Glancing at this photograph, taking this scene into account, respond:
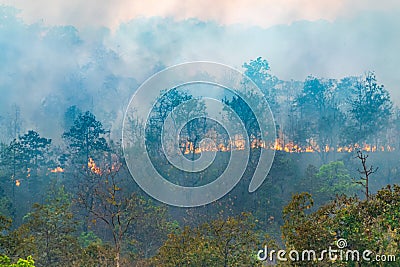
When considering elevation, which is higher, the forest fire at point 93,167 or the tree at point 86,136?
the tree at point 86,136

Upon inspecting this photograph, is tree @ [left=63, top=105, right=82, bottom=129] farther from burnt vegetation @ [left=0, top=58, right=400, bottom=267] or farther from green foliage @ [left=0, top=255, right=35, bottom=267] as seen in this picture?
green foliage @ [left=0, top=255, right=35, bottom=267]

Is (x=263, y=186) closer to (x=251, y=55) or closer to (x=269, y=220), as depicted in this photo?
(x=269, y=220)

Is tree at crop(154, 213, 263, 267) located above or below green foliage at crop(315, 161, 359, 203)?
below

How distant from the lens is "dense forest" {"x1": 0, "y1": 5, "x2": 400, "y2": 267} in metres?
11.0

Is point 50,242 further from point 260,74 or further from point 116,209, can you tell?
point 260,74

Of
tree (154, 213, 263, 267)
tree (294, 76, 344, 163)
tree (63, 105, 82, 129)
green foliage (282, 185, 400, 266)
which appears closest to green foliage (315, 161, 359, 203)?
tree (294, 76, 344, 163)

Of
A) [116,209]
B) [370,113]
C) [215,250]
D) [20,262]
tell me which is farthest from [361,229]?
[370,113]

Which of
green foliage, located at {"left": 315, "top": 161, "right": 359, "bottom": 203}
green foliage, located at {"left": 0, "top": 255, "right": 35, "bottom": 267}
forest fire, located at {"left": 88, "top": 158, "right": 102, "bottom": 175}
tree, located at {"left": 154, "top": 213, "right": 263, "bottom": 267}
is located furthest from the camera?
forest fire, located at {"left": 88, "top": 158, "right": 102, "bottom": 175}

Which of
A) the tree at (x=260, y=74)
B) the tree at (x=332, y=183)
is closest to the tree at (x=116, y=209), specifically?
the tree at (x=332, y=183)

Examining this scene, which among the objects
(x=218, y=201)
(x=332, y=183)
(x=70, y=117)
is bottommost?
(x=218, y=201)

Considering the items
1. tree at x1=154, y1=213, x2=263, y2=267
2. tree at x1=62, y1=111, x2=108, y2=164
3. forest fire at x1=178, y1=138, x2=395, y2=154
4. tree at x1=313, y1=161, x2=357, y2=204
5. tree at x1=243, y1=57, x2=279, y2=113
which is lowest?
tree at x1=154, y1=213, x2=263, y2=267

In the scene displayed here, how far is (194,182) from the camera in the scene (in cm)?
3312

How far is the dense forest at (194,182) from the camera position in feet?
36.1

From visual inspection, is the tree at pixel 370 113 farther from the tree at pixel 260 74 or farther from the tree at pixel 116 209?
the tree at pixel 116 209
